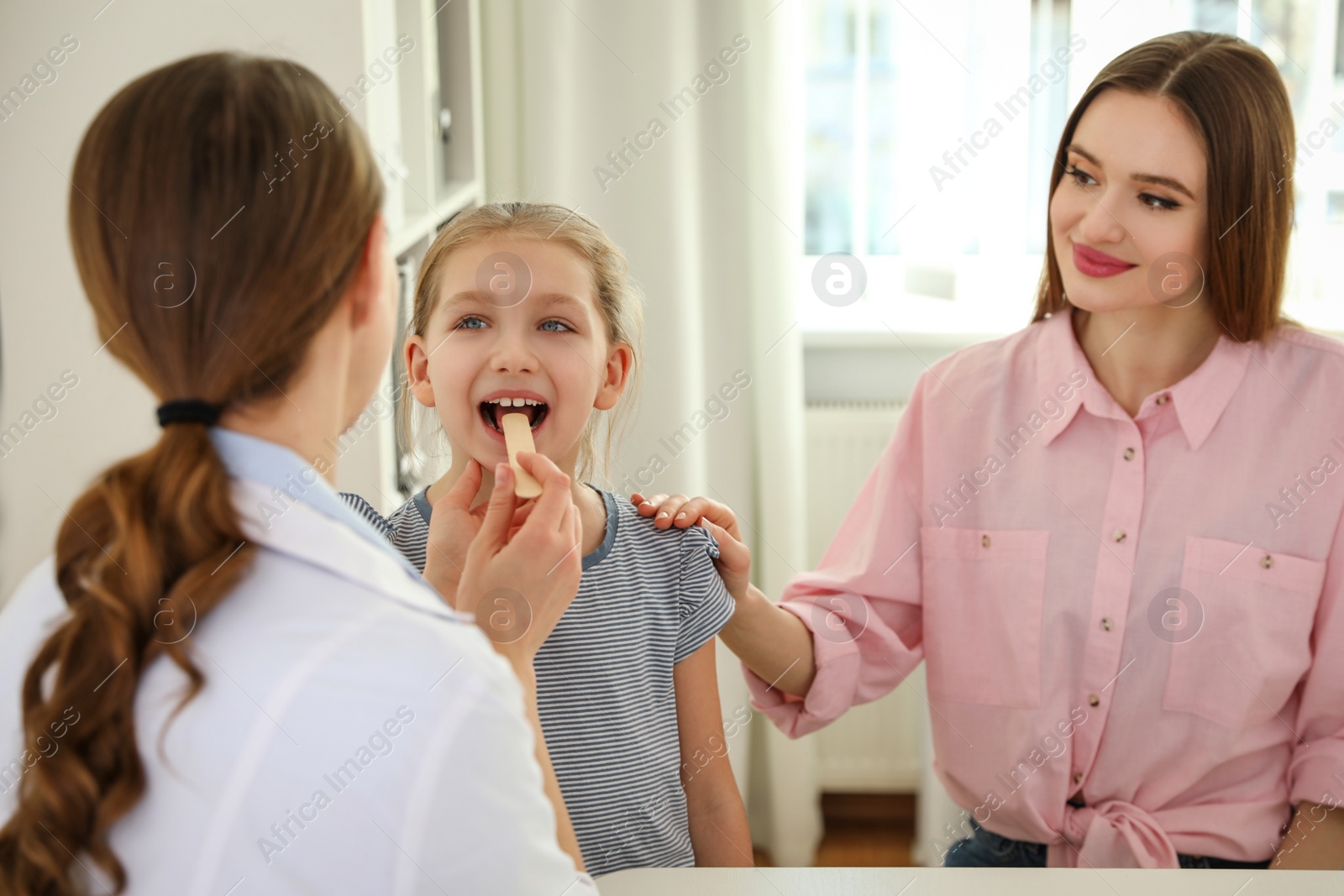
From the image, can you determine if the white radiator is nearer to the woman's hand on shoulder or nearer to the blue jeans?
the blue jeans

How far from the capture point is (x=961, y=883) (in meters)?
0.88

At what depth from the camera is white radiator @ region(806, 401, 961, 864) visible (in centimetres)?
223

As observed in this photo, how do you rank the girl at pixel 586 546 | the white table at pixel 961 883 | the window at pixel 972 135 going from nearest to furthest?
the white table at pixel 961 883 < the girl at pixel 586 546 < the window at pixel 972 135

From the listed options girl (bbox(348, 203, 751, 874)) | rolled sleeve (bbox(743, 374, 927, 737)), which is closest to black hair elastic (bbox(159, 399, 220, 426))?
girl (bbox(348, 203, 751, 874))

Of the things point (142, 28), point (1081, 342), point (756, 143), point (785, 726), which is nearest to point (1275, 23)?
point (756, 143)

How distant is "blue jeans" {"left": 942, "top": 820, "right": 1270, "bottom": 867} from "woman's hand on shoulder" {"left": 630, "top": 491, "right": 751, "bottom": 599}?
42 cm

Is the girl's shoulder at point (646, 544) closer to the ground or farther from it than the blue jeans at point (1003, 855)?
farther from it

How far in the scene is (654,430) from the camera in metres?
2.09

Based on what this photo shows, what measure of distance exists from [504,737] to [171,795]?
0.16 meters

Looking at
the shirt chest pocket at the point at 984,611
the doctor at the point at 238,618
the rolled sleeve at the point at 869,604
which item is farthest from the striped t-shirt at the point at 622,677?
the doctor at the point at 238,618

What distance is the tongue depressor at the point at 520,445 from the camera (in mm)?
885

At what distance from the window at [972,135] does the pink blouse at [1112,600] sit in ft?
3.08

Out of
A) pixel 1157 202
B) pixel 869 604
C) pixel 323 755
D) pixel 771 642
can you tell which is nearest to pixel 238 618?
pixel 323 755

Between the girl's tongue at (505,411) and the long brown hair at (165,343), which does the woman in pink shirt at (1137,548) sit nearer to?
the girl's tongue at (505,411)
